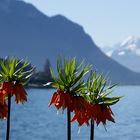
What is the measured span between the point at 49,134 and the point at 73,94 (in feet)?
217

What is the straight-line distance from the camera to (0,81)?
11016 millimetres

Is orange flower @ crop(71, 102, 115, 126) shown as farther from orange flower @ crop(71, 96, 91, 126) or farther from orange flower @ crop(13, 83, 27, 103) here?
orange flower @ crop(13, 83, 27, 103)

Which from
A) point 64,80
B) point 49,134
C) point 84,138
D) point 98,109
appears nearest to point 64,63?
point 64,80

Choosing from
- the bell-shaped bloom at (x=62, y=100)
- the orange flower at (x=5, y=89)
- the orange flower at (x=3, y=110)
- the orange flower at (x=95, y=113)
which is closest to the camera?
the bell-shaped bloom at (x=62, y=100)

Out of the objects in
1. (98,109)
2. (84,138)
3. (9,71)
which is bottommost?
(84,138)

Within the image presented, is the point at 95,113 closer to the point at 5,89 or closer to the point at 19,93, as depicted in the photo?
the point at 19,93

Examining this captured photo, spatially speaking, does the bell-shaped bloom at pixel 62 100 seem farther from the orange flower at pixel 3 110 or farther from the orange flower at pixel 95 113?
the orange flower at pixel 3 110

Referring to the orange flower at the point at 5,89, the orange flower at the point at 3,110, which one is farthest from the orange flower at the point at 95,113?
the orange flower at the point at 3,110

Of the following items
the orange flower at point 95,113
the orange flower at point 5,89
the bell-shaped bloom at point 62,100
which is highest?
the orange flower at point 5,89

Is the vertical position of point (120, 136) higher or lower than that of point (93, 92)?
lower

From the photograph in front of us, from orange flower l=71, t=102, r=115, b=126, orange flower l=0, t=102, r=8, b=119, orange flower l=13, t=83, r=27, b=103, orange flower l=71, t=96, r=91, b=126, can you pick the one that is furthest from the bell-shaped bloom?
orange flower l=0, t=102, r=8, b=119

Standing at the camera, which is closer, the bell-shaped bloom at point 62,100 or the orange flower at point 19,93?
the bell-shaped bloom at point 62,100

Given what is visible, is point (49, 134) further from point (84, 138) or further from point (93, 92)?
point (93, 92)

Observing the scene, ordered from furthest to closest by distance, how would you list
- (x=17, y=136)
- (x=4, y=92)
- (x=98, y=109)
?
(x=17, y=136), (x=4, y=92), (x=98, y=109)
